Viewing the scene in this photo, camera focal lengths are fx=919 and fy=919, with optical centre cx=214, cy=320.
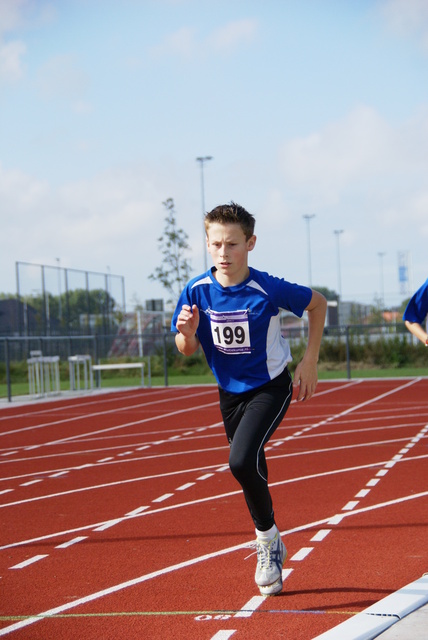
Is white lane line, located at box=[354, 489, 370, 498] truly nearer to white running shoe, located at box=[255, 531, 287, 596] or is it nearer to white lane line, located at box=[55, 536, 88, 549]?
white lane line, located at box=[55, 536, 88, 549]

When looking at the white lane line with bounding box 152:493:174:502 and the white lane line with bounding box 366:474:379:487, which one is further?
the white lane line with bounding box 366:474:379:487

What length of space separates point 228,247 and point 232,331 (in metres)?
0.42

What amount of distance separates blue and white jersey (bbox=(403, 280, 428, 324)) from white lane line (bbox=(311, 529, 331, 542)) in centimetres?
150

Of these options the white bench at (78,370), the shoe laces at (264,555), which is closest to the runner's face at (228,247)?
the shoe laces at (264,555)

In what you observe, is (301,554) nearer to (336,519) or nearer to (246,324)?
(336,519)

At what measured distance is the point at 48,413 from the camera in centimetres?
1964

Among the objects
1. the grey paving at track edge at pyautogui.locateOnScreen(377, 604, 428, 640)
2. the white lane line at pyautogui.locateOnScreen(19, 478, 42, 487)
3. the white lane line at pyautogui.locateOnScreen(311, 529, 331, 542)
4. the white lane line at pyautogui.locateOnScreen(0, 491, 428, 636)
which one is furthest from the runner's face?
the white lane line at pyautogui.locateOnScreen(19, 478, 42, 487)

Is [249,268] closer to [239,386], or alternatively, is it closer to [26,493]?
[239,386]

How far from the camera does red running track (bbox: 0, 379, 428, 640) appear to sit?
4207 mm

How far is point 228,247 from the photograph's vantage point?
15.2ft

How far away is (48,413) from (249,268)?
1538 cm

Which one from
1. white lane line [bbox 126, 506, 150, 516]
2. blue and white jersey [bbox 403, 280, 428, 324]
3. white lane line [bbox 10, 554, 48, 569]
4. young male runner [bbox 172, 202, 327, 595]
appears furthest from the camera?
white lane line [bbox 126, 506, 150, 516]

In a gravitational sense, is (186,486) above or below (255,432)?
below

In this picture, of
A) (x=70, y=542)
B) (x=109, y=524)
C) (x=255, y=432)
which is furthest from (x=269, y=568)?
(x=109, y=524)
